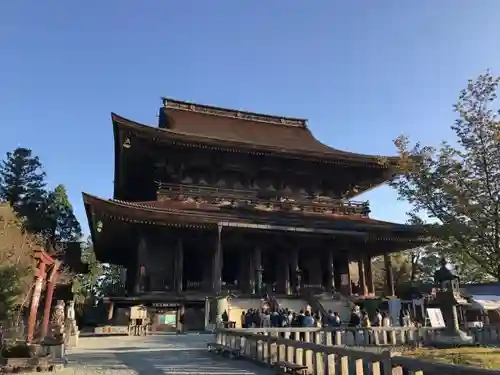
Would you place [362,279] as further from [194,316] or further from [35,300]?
[35,300]

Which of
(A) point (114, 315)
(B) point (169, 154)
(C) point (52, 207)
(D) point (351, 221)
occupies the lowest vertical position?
(A) point (114, 315)

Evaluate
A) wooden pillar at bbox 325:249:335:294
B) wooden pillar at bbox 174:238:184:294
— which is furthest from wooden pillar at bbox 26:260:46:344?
wooden pillar at bbox 325:249:335:294

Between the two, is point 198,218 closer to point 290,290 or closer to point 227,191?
point 227,191

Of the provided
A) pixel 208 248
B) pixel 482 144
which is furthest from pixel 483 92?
pixel 208 248

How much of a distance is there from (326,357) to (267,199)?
1827 centimetres

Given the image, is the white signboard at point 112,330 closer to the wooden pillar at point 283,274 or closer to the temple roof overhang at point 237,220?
the temple roof overhang at point 237,220

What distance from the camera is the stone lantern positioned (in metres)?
14.6

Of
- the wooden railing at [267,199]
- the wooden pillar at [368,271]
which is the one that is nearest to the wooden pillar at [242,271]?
the wooden railing at [267,199]

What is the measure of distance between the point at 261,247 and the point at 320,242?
354cm

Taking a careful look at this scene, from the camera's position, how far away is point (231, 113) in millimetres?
32438

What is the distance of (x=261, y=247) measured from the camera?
24.2m

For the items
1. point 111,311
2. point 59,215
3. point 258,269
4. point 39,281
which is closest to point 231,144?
point 258,269

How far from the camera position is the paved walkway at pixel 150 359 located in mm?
9406

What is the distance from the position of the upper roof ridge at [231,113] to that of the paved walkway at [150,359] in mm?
18609
